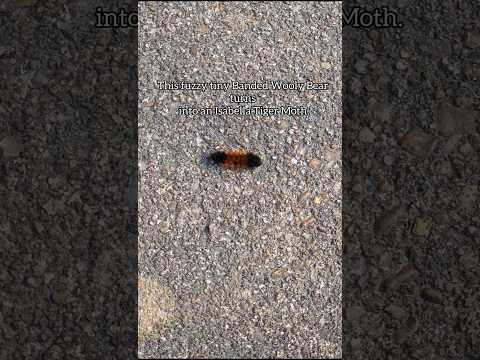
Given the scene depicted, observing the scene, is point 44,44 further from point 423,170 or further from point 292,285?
point 423,170

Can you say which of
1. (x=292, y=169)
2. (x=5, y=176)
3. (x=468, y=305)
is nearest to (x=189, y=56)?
(x=292, y=169)

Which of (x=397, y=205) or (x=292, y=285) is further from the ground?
(x=397, y=205)

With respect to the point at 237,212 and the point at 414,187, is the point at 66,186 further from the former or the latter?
the point at 414,187

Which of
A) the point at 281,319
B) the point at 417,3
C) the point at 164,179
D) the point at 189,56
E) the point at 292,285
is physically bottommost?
the point at 281,319

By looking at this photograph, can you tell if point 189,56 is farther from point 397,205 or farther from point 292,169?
point 397,205

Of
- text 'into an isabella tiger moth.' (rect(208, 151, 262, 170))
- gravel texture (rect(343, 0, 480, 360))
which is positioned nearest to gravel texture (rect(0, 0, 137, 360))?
text 'into an isabella tiger moth.' (rect(208, 151, 262, 170))

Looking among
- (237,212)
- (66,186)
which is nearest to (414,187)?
(237,212)
